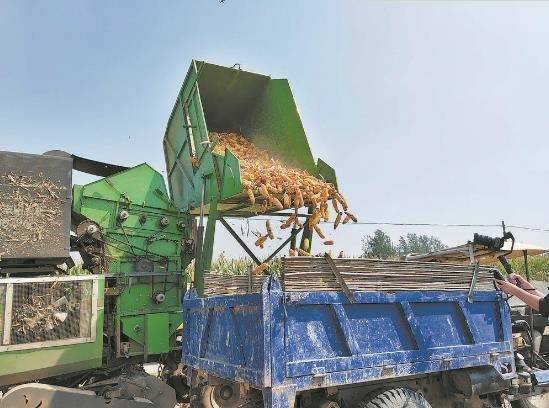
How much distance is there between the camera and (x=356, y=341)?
141 inches

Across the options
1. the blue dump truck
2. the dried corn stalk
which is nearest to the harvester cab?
the dried corn stalk

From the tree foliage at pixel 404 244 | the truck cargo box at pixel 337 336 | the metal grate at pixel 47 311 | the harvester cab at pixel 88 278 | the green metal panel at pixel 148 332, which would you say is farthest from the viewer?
the tree foliage at pixel 404 244

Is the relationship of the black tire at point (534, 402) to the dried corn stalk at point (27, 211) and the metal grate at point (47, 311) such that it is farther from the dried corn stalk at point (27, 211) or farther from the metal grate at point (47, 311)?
the dried corn stalk at point (27, 211)

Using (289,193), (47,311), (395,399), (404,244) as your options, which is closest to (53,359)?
(47,311)

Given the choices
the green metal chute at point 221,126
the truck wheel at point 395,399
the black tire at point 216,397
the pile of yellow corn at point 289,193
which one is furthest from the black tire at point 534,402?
the green metal chute at point 221,126

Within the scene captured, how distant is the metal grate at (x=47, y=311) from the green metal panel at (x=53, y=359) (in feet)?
0.25

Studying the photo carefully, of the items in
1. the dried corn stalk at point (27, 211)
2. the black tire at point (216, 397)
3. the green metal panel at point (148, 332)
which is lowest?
the black tire at point (216, 397)

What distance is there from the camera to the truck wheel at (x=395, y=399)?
11.9 ft

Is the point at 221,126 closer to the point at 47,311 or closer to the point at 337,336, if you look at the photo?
the point at 47,311

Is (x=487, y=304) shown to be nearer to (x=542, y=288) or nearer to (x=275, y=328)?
(x=275, y=328)

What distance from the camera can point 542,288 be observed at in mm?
6977

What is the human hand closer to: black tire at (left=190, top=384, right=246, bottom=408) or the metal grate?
black tire at (left=190, top=384, right=246, bottom=408)

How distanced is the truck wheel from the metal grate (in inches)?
134

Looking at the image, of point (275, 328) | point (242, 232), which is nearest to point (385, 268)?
point (275, 328)
